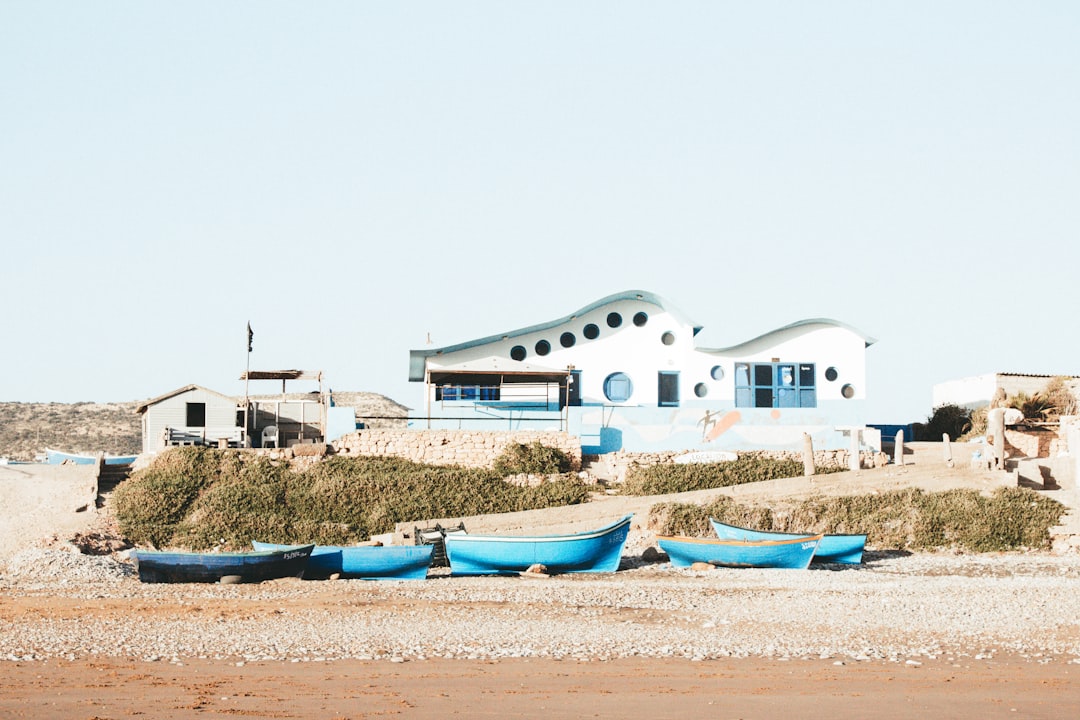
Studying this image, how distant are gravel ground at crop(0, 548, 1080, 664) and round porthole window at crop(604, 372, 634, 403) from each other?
14318mm

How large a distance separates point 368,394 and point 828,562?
6348 centimetres

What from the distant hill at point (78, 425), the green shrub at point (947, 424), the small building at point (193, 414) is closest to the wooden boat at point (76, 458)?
the small building at point (193, 414)

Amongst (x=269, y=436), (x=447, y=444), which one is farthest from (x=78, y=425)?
(x=447, y=444)

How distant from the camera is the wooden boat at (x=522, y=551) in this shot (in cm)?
2616

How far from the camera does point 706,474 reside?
3584 cm

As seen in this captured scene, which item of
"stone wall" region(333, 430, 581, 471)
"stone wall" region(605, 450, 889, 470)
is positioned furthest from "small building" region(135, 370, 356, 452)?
"stone wall" region(605, 450, 889, 470)

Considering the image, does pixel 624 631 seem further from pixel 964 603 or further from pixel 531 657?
pixel 964 603

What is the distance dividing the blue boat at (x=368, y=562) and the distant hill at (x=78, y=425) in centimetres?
4173

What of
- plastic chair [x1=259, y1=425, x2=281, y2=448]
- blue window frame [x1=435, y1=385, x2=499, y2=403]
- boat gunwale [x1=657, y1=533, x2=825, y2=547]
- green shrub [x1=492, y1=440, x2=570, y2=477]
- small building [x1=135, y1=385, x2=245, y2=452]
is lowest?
boat gunwale [x1=657, y1=533, x2=825, y2=547]

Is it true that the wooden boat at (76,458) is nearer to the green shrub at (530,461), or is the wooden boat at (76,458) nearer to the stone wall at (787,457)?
the green shrub at (530,461)

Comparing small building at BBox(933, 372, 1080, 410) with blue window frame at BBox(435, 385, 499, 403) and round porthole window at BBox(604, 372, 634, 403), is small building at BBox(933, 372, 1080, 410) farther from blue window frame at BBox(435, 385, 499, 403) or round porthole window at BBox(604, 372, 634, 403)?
blue window frame at BBox(435, 385, 499, 403)

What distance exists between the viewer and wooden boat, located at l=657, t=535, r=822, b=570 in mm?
26922

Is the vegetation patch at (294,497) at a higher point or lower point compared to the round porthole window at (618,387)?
lower

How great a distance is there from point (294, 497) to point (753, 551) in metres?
13.4
